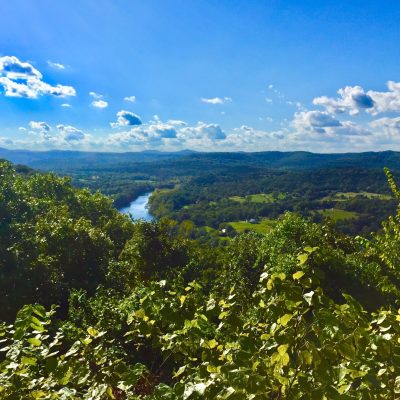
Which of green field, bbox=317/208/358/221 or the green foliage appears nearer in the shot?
the green foliage

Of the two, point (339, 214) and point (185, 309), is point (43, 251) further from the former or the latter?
point (339, 214)

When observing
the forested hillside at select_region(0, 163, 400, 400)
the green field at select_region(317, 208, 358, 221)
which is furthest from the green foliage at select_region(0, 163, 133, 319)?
the green field at select_region(317, 208, 358, 221)

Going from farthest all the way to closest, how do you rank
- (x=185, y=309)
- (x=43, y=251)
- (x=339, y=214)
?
1. (x=339, y=214)
2. (x=43, y=251)
3. (x=185, y=309)

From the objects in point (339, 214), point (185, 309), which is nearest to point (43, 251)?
point (185, 309)

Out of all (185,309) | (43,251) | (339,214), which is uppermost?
(185,309)

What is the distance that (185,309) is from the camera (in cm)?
427

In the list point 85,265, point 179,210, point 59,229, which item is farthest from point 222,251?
point 179,210

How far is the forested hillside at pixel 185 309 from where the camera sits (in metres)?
3.03

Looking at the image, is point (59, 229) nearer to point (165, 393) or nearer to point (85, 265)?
point (85, 265)

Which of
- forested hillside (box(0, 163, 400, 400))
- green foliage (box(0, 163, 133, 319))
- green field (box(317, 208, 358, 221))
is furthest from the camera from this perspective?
green field (box(317, 208, 358, 221))

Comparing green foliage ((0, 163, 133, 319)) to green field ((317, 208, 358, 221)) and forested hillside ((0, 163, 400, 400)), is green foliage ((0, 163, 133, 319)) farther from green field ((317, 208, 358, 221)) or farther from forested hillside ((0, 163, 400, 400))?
green field ((317, 208, 358, 221))

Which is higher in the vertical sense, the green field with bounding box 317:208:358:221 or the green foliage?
the green foliage

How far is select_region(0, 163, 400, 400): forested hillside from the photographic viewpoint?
303 centimetres

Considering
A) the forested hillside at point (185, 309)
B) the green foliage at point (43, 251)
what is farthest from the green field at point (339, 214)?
the green foliage at point (43, 251)
